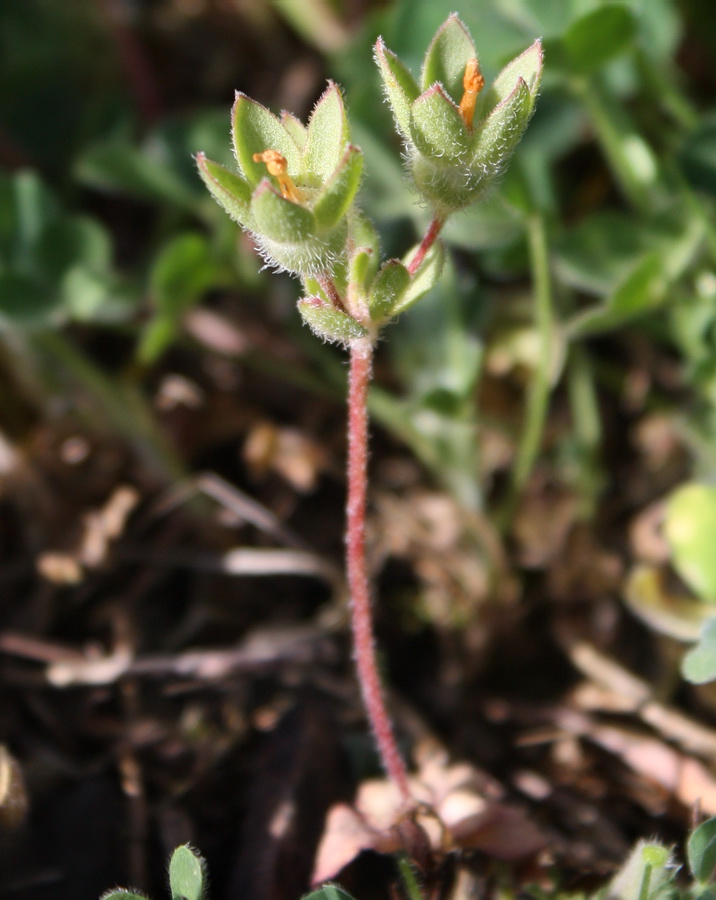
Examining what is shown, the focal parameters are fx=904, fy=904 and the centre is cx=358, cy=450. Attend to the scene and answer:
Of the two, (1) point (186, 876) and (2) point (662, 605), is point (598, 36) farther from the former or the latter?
(1) point (186, 876)

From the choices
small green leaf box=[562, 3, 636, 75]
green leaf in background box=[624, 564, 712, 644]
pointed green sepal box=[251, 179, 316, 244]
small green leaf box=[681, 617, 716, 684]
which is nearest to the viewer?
pointed green sepal box=[251, 179, 316, 244]

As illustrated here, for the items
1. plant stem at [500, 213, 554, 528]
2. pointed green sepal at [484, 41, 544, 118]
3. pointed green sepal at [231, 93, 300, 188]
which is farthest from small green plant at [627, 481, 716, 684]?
pointed green sepal at [231, 93, 300, 188]

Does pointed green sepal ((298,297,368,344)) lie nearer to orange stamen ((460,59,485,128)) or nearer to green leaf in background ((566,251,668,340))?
orange stamen ((460,59,485,128))

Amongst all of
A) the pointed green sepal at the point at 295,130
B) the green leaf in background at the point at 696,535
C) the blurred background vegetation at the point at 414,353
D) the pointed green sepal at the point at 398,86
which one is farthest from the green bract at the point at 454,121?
the green leaf in background at the point at 696,535

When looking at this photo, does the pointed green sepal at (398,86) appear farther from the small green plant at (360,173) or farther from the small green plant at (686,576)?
the small green plant at (686,576)

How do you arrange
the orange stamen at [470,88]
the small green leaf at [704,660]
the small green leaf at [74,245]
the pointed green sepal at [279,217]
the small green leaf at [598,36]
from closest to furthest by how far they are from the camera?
the pointed green sepal at [279,217] → the orange stamen at [470,88] → the small green leaf at [704,660] → the small green leaf at [598,36] → the small green leaf at [74,245]

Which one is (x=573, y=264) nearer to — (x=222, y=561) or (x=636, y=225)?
(x=636, y=225)

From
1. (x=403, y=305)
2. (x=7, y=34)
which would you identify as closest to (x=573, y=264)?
(x=403, y=305)
